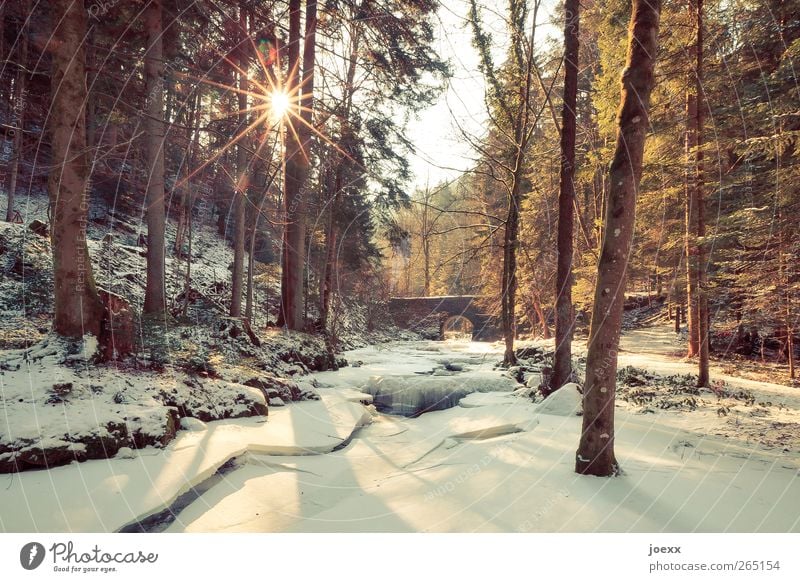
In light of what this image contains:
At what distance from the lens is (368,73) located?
11.8m

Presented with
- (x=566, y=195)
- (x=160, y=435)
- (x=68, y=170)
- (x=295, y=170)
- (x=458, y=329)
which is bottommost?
(x=458, y=329)

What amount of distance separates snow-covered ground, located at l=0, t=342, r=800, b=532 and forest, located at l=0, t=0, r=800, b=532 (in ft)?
0.12

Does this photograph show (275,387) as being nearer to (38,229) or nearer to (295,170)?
(295,170)

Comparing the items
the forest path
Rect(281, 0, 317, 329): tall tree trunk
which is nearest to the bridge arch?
the forest path

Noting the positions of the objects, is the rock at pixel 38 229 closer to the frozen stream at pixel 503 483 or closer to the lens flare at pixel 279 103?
the lens flare at pixel 279 103

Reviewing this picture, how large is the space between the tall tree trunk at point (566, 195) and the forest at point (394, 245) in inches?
2.2

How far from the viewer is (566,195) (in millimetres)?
8695

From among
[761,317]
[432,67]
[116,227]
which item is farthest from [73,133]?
[116,227]

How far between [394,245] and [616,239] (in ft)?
43.8

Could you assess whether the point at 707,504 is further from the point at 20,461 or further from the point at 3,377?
the point at 3,377

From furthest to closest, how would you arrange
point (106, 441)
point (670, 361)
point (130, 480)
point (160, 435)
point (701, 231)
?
point (670, 361)
point (701, 231)
point (160, 435)
point (106, 441)
point (130, 480)

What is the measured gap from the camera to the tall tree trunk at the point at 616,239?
376 cm

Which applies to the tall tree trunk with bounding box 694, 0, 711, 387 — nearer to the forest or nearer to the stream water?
the forest

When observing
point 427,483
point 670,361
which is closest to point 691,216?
point 670,361
